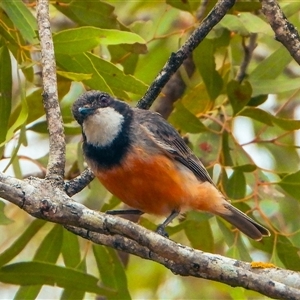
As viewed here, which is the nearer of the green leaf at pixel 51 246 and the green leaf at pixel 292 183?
the green leaf at pixel 292 183

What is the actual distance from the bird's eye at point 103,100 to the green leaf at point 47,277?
2.96 ft

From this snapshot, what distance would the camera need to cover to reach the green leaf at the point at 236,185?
4.45 metres

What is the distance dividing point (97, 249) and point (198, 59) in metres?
1.27

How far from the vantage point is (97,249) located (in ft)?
15.2

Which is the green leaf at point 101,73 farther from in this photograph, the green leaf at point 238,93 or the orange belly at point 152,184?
the green leaf at point 238,93

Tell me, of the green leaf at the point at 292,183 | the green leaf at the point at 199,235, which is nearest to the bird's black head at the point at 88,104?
the green leaf at the point at 199,235

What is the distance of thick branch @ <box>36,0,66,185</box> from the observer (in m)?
3.34

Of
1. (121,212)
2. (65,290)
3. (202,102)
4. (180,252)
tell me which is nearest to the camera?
(180,252)

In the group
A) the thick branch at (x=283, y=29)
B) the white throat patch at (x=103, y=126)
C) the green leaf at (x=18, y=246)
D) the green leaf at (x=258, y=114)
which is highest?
the thick branch at (x=283, y=29)

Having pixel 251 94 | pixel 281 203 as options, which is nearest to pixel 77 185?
pixel 251 94

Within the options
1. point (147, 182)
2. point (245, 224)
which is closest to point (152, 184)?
point (147, 182)

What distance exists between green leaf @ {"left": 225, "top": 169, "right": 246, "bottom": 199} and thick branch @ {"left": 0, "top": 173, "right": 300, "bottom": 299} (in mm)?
1434

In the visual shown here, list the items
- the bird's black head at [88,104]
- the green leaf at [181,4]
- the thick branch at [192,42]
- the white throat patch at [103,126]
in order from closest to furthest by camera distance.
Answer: the thick branch at [192,42] → the white throat patch at [103,126] → the bird's black head at [88,104] → the green leaf at [181,4]

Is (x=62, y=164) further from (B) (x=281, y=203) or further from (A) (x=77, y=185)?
(B) (x=281, y=203)
